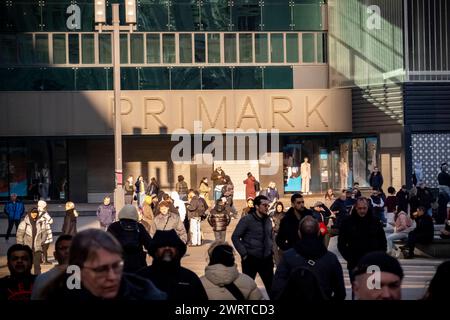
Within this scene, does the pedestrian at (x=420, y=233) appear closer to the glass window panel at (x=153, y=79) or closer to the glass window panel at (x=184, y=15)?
the glass window panel at (x=153, y=79)

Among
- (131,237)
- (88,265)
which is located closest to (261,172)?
(131,237)

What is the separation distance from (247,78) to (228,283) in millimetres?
41997

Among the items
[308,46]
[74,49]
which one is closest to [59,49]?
[74,49]

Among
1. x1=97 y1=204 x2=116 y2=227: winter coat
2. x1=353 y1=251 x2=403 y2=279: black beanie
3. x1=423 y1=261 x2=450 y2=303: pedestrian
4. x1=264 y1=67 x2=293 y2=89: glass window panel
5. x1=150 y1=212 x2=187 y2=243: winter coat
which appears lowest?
x1=97 y1=204 x2=116 y2=227: winter coat

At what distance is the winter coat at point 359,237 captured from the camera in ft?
43.6

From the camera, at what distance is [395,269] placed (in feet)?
18.4

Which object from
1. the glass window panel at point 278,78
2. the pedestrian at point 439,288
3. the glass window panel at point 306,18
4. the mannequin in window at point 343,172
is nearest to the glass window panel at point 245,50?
the glass window panel at point 278,78

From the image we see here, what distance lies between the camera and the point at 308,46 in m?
51.2

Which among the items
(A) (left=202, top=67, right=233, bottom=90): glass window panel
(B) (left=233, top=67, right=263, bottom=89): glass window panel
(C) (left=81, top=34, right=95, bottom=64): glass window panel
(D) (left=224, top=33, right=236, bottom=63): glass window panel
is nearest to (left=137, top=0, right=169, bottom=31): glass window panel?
(C) (left=81, top=34, right=95, bottom=64): glass window panel

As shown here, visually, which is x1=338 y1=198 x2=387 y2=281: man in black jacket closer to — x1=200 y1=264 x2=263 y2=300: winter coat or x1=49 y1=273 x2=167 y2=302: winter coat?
x1=200 y1=264 x2=263 y2=300: winter coat

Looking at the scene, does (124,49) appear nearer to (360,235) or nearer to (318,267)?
(360,235)

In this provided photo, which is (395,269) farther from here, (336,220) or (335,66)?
(335,66)

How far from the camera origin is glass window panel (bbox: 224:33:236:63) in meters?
50.8

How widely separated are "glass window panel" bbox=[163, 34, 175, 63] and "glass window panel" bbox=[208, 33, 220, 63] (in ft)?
5.57
